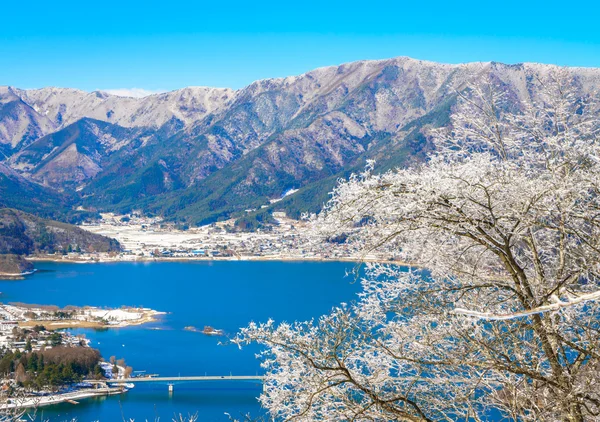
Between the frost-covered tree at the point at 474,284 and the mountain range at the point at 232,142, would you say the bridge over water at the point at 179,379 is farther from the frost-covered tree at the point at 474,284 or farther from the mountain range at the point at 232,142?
the mountain range at the point at 232,142

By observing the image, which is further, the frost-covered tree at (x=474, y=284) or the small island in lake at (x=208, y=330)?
the small island in lake at (x=208, y=330)

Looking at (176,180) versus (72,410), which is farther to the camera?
(176,180)

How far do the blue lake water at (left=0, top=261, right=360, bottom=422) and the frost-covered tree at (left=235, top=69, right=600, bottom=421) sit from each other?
9718mm

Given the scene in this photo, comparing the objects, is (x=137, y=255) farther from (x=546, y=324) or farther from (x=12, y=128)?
(x=12, y=128)

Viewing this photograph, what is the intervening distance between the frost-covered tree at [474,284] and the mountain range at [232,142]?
3292 inches

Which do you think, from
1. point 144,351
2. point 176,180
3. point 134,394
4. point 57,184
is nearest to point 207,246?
point 144,351

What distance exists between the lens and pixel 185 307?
37.6 m

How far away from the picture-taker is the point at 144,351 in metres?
27.4

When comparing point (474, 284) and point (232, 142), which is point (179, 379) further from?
point (232, 142)

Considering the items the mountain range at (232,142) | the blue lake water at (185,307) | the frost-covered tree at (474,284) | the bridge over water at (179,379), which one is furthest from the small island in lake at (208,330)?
the mountain range at (232,142)

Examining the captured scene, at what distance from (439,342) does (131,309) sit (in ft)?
118

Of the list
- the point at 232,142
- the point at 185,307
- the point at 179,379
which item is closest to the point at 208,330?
Result: the point at 179,379

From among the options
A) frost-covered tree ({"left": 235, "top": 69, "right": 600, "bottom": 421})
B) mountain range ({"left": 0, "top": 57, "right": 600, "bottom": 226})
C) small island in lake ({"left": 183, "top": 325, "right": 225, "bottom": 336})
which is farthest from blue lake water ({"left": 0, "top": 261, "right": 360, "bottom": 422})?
mountain range ({"left": 0, "top": 57, "right": 600, "bottom": 226})

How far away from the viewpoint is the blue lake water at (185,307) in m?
20.5
